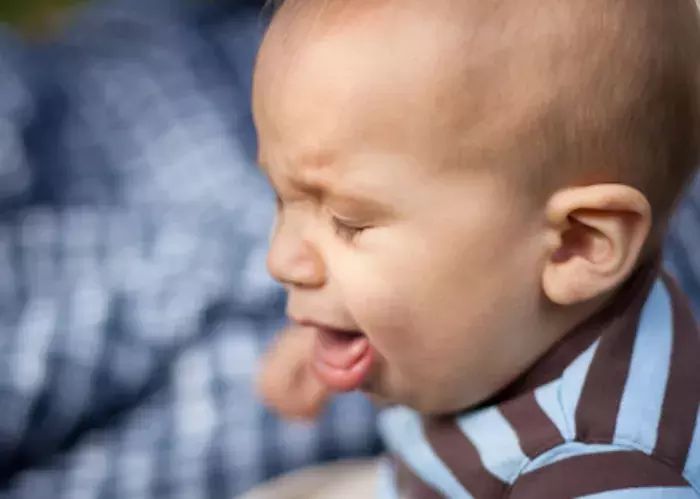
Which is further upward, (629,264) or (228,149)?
(629,264)

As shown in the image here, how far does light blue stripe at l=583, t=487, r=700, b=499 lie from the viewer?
51 centimetres

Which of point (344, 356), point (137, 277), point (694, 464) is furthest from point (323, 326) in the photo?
point (137, 277)

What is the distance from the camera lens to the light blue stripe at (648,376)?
0.53 m

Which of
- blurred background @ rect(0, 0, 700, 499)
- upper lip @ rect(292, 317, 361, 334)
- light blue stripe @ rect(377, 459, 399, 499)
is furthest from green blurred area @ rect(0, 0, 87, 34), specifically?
upper lip @ rect(292, 317, 361, 334)

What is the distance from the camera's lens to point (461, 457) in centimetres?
60

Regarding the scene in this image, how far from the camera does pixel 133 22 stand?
1.50 m

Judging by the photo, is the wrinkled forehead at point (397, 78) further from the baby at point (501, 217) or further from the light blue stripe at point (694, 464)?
the light blue stripe at point (694, 464)

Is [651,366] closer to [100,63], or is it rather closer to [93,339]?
[93,339]

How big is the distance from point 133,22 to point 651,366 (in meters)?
1.16

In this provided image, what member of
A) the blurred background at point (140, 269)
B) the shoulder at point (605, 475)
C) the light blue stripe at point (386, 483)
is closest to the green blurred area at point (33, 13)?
the blurred background at point (140, 269)

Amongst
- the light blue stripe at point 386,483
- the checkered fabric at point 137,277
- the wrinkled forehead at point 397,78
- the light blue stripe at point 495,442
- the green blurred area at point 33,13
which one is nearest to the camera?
the wrinkled forehead at point 397,78

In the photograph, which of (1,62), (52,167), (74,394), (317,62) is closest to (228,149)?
(52,167)

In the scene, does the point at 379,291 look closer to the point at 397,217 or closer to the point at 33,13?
the point at 397,217

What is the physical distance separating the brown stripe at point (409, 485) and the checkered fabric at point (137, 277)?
0.88 feet
